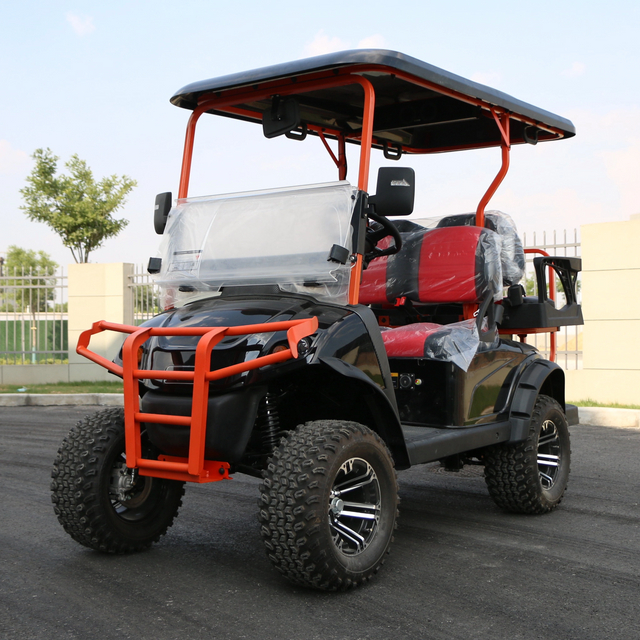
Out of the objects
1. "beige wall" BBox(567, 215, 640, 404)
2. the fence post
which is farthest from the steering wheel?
the fence post

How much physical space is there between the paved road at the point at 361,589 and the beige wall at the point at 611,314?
508 cm

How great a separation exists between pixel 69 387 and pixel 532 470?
35.5 feet

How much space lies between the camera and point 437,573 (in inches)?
158

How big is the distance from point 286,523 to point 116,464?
3.97 ft

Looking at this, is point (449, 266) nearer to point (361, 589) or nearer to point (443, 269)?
point (443, 269)

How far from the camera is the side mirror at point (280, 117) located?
473 centimetres

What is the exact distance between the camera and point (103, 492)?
4078 mm

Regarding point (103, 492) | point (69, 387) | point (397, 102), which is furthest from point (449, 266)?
point (69, 387)

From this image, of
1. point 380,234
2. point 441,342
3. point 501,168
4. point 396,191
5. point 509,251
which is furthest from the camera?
point 509,251

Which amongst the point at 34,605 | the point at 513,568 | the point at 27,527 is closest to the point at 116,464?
the point at 34,605

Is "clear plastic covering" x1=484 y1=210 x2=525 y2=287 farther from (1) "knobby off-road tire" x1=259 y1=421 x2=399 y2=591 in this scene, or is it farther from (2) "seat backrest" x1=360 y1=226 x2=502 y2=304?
(1) "knobby off-road tire" x1=259 y1=421 x2=399 y2=591

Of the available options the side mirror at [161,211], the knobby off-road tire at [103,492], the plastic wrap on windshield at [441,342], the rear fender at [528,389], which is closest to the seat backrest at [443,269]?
the plastic wrap on windshield at [441,342]

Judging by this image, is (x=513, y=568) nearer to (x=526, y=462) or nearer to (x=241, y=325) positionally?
(x=526, y=462)

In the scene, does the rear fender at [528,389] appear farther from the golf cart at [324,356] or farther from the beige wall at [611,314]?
the beige wall at [611,314]
